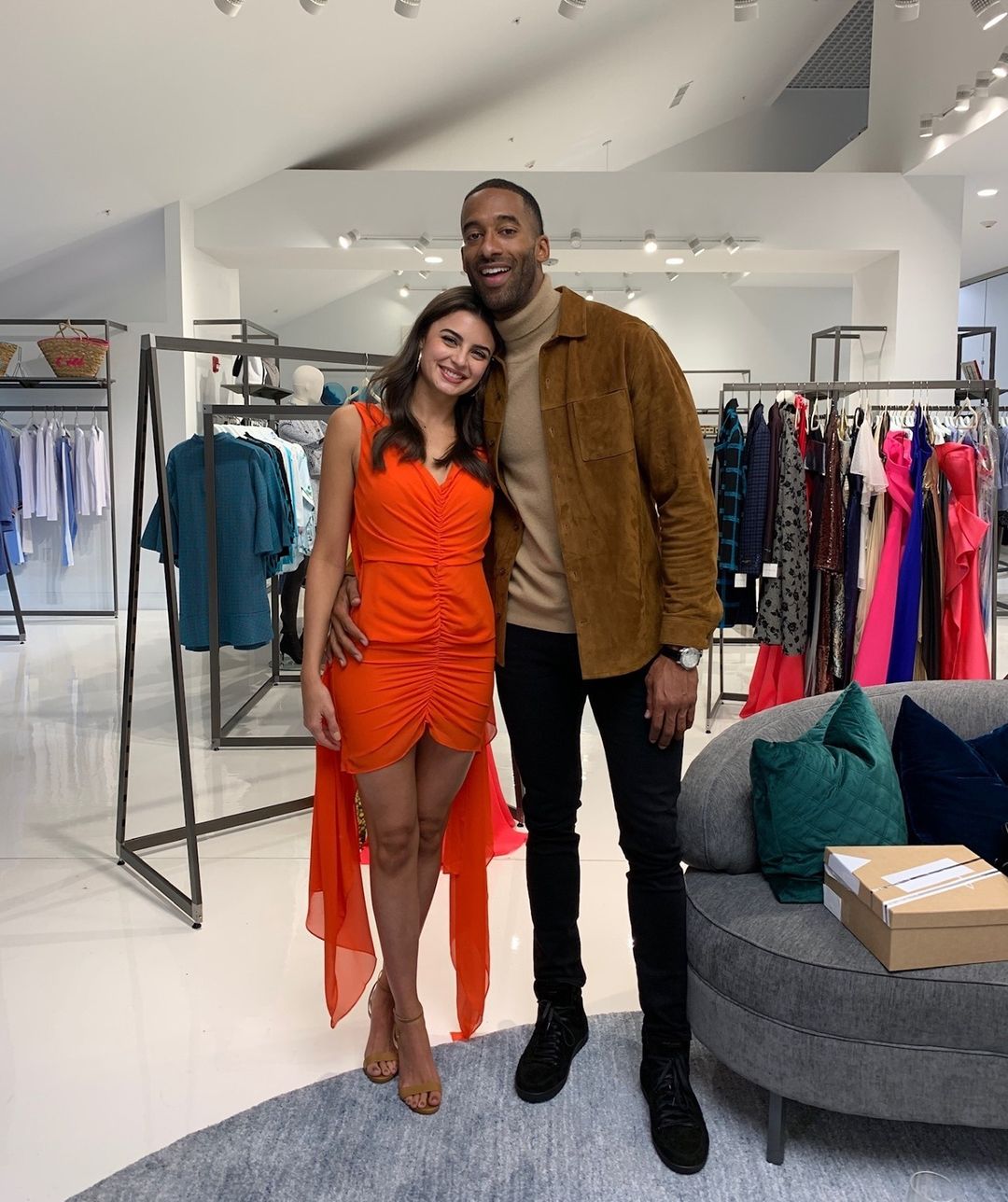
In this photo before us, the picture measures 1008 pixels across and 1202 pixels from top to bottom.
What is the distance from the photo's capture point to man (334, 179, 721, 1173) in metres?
1.71

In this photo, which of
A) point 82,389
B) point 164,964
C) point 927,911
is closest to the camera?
point 927,911

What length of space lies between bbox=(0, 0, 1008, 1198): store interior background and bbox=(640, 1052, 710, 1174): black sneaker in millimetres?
415

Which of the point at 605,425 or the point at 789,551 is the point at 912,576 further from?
the point at 605,425

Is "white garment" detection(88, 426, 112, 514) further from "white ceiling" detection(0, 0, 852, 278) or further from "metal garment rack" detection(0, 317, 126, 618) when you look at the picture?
"white ceiling" detection(0, 0, 852, 278)

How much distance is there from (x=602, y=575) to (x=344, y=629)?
1.60 feet

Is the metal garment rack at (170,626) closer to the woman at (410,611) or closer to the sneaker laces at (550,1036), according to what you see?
the woman at (410,611)

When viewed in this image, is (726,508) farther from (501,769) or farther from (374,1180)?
(374,1180)

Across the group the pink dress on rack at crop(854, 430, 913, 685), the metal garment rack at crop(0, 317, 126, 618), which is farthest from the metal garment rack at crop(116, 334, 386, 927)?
the metal garment rack at crop(0, 317, 126, 618)

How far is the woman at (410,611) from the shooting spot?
1781 millimetres

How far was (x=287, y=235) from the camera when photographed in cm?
796

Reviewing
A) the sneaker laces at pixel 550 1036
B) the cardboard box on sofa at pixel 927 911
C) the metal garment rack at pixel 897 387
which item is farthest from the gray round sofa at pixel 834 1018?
the metal garment rack at pixel 897 387

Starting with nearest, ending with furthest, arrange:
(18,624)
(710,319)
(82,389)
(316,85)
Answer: (316,85) < (18,624) < (82,389) < (710,319)

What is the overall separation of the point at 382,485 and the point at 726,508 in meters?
2.63

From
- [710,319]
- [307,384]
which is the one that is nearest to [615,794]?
[307,384]
